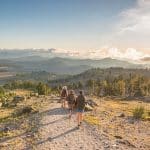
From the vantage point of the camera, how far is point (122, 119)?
46.9 m

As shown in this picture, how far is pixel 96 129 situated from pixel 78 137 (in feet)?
14.7

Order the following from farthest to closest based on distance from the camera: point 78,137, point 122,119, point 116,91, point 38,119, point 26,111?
point 116,91
point 26,111
point 122,119
point 38,119
point 78,137

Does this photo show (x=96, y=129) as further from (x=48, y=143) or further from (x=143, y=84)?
(x=143, y=84)

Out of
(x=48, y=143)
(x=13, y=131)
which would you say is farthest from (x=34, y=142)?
(x=13, y=131)

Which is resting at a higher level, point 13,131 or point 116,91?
point 13,131

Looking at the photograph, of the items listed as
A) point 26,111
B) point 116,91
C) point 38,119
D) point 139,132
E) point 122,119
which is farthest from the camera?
point 116,91

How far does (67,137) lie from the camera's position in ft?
101

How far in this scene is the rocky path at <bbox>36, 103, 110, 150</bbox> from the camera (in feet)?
91.0

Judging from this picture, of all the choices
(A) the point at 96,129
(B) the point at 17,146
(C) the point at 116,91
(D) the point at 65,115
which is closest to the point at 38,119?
(D) the point at 65,115

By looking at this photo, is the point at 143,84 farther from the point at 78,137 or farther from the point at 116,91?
the point at 78,137

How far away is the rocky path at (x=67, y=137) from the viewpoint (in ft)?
91.0

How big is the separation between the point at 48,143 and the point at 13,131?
8.11 m

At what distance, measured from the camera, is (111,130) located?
36.4 m

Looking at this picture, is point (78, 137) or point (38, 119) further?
point (38, 119)
